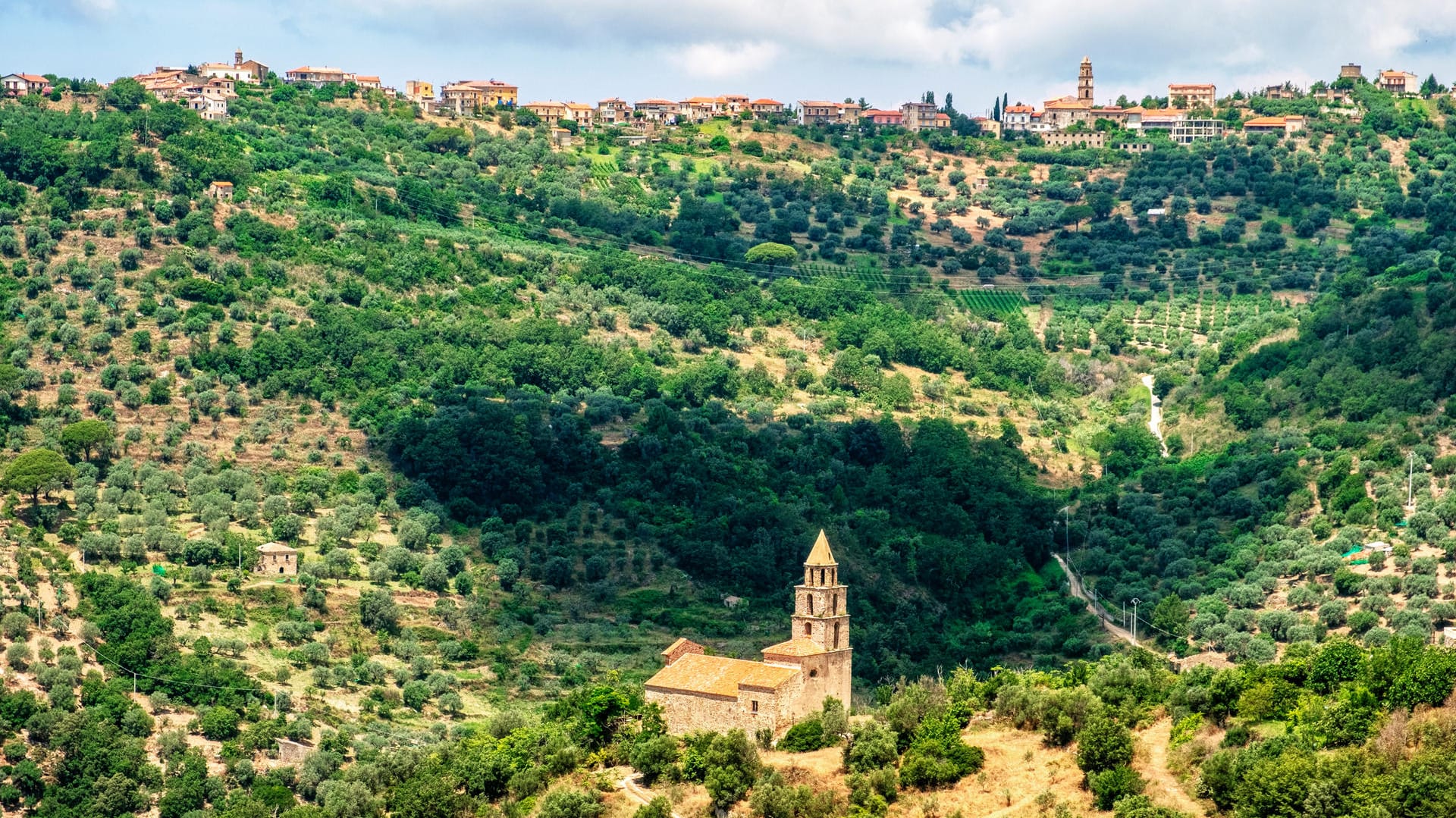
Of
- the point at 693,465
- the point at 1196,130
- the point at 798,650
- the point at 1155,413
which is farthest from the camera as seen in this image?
the point at 1196,130

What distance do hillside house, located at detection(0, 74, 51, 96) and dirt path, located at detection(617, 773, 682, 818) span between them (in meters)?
98.2

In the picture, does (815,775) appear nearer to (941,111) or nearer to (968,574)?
(968,574)

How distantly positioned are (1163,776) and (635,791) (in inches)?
569

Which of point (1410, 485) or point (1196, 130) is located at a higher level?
point (1196, 130)

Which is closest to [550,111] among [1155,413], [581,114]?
[581,114]

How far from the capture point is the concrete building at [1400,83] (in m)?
177

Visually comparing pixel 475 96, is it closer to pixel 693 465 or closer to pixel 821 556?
pixel 693 465

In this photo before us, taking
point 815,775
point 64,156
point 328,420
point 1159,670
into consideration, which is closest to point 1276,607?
point 1159,670

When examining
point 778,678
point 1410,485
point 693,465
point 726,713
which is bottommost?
point 726,713

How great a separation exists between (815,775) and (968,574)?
128 ft

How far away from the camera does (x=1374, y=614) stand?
83562mm

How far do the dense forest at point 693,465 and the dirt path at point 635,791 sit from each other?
0.36 meters

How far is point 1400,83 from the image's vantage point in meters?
177

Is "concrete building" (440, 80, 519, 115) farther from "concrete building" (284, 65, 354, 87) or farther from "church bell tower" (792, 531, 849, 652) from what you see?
"church bell tower" (792, 531, 849, 652)
